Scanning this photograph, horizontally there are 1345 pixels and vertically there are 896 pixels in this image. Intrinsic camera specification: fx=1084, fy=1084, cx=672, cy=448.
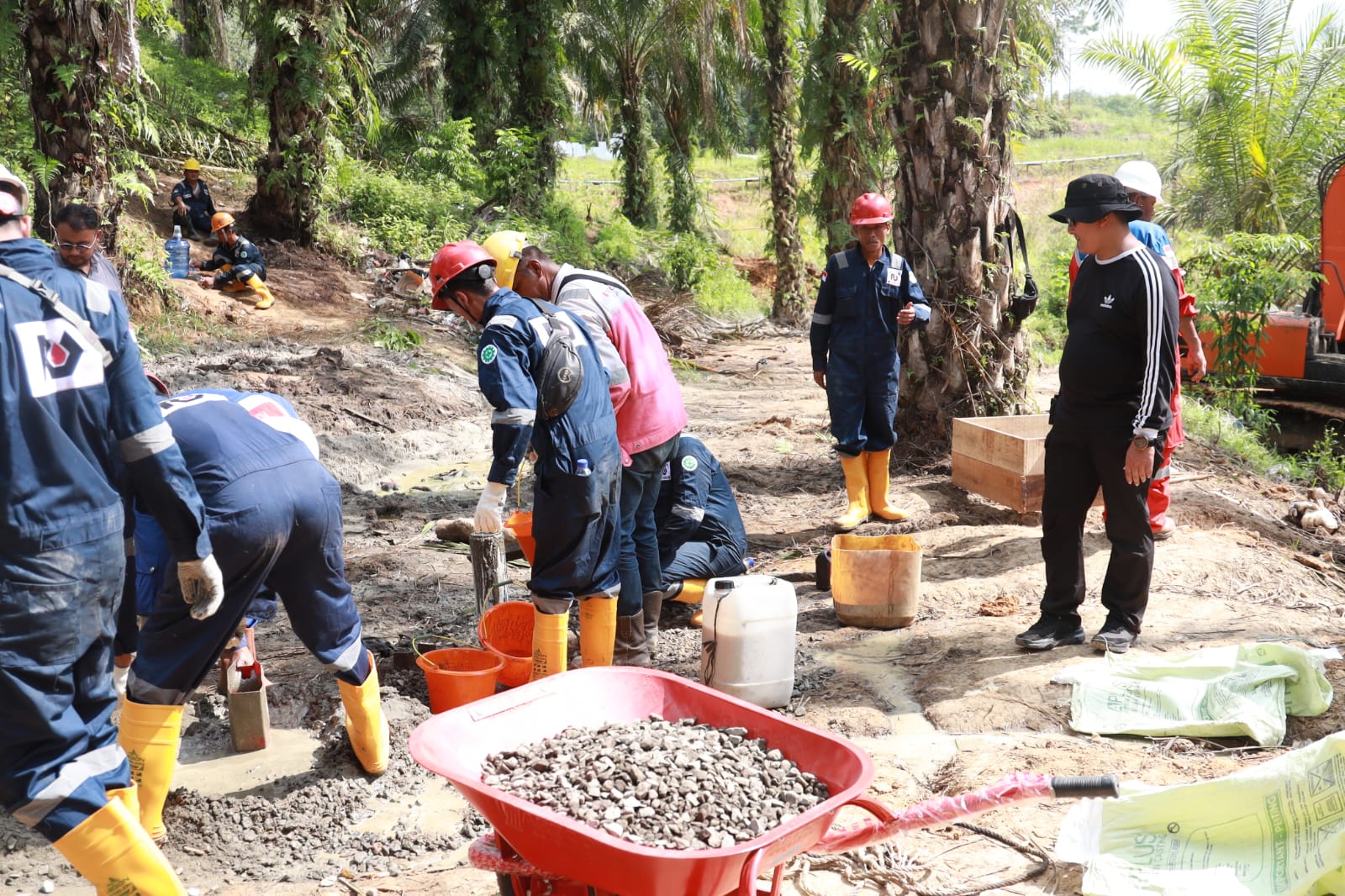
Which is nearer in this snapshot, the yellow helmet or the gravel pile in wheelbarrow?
the gravel pile in wheelbarrow

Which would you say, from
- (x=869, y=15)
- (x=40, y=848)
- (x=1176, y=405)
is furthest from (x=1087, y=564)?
(x=869, y=15)

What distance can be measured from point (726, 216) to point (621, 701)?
3329cm

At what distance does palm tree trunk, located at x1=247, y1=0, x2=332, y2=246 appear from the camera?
547 inches

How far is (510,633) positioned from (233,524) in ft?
5.94

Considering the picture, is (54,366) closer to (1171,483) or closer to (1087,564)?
(1087,564)

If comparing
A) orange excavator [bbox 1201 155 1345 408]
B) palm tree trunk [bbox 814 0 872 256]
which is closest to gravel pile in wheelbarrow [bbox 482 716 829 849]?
orange excavator [bbox 1201 155 1345 408]

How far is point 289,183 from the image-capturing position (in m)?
14.8

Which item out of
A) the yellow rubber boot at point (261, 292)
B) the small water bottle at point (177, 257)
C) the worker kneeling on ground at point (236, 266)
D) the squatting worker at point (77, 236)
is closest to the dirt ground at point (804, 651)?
the squatting worker at point (77, 236)

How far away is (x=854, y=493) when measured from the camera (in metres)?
7.30

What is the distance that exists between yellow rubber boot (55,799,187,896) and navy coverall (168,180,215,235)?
1367cm

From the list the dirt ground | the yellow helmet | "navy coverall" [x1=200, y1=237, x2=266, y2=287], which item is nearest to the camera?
the dirt ground

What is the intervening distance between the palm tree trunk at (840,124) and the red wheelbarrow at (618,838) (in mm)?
13016

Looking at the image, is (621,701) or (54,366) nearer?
(54,366)

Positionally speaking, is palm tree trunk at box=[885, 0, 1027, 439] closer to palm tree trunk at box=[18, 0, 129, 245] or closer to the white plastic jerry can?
the white plastic jerry can
